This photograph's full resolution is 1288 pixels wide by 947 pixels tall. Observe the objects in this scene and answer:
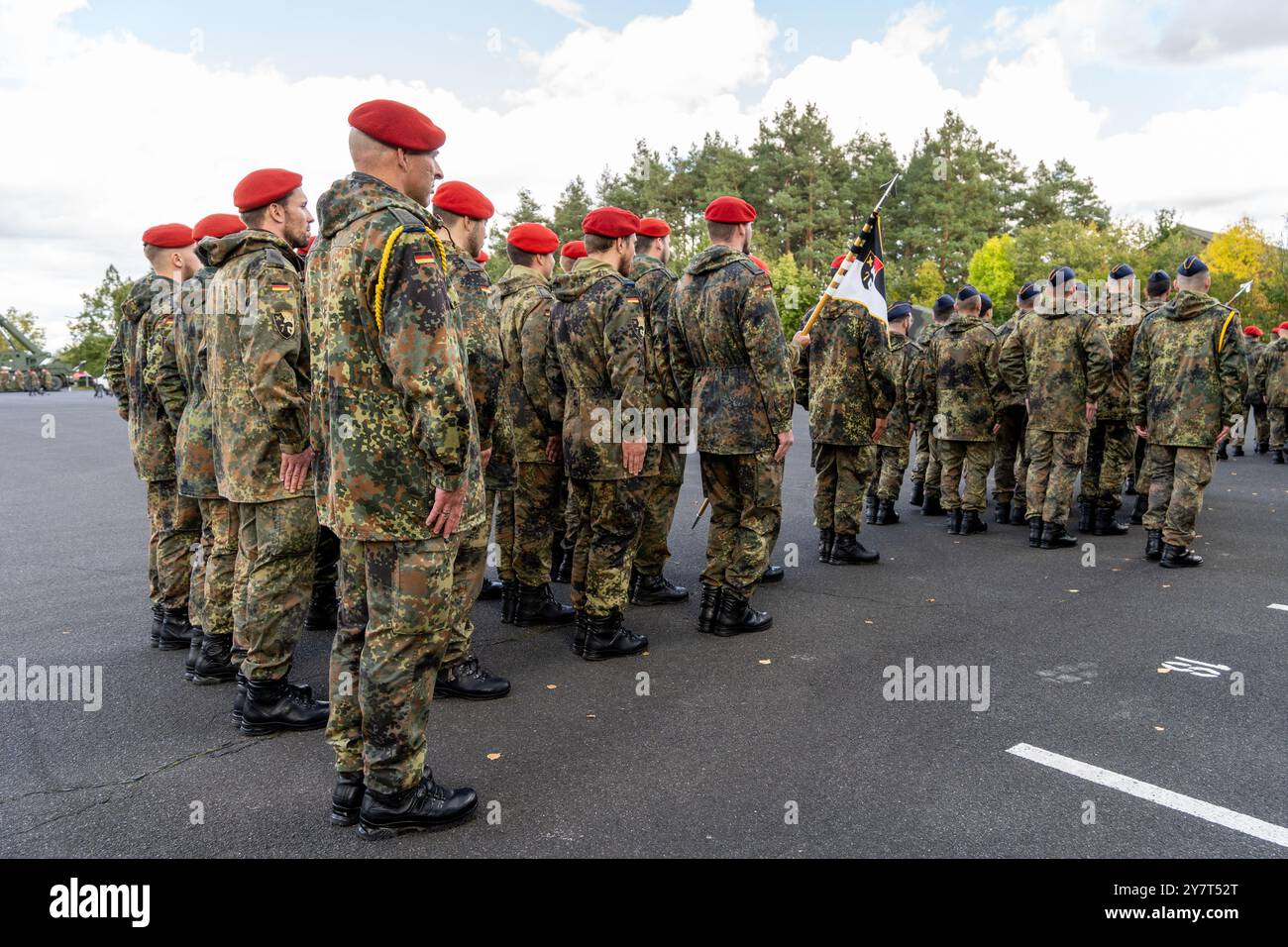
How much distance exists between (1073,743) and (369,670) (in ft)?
9.67

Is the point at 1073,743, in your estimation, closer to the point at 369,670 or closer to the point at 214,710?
the point at 369,670

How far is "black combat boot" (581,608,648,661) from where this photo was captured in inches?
196

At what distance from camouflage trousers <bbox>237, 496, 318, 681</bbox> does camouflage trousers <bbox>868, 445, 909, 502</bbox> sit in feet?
20.7

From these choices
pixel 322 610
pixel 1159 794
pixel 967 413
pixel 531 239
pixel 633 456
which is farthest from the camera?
pixel 967 413

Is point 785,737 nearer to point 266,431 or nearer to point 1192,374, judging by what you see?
point 266,431

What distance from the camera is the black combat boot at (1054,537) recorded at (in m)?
7.77

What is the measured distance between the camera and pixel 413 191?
10.3 feet

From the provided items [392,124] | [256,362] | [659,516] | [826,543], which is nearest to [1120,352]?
[826,543]

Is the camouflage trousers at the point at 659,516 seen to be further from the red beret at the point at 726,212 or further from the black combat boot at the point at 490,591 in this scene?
the red beret at the point at 726,212

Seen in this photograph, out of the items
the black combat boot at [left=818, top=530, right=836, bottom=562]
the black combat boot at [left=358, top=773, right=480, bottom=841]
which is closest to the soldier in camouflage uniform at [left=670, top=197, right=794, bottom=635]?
the black combat boot at [left=818, top=530, right=836, bottom=562]

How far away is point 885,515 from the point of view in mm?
9078

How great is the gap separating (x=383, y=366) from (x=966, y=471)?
6.99m
